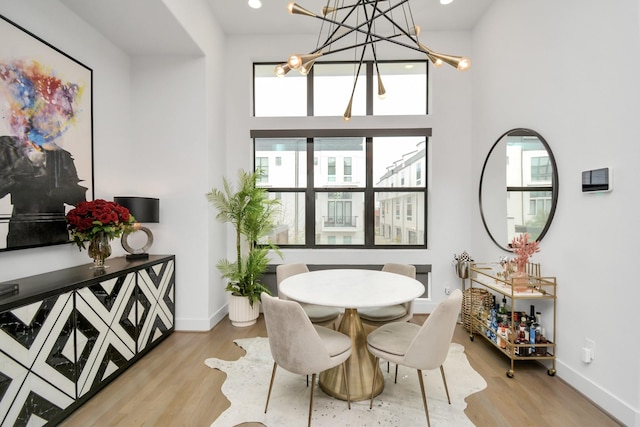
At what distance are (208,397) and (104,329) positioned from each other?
3.16 feet

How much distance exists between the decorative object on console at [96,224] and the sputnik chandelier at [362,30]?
1818 mm

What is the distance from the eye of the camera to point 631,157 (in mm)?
1919

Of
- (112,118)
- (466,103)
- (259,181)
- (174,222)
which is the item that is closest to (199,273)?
(174,222)

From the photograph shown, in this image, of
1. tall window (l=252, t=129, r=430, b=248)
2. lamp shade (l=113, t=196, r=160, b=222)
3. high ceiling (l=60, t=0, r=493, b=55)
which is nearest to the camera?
high ceiling (l=60, t=0, r=493, b=55)

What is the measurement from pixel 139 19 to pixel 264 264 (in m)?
2.76

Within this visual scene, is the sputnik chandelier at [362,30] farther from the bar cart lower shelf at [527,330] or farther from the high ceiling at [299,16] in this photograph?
the bar cart lower shelf at [527,330]

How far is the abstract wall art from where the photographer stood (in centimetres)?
209

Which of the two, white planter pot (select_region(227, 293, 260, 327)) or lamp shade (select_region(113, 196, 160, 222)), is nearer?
lamp shade (select_region(113, 196, 160, 222))

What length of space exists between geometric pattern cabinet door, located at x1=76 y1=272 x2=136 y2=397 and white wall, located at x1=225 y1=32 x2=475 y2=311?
5.33 feet

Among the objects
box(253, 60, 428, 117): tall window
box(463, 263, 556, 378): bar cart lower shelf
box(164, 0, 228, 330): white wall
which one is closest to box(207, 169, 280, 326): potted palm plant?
box(164, 0, 228, 330): white wall

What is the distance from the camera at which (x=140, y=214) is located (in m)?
3.02

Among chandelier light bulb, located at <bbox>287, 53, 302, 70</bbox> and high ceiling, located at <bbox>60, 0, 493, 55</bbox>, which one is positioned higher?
high ceiling, located at <bbox>60, 0, 493, 55</bbox>

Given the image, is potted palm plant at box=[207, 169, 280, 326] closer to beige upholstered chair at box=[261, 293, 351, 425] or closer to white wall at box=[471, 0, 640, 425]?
beige upholstered chair at box=[261, 293, 351, 425]

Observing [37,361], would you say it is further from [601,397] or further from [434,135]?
[434,135]
